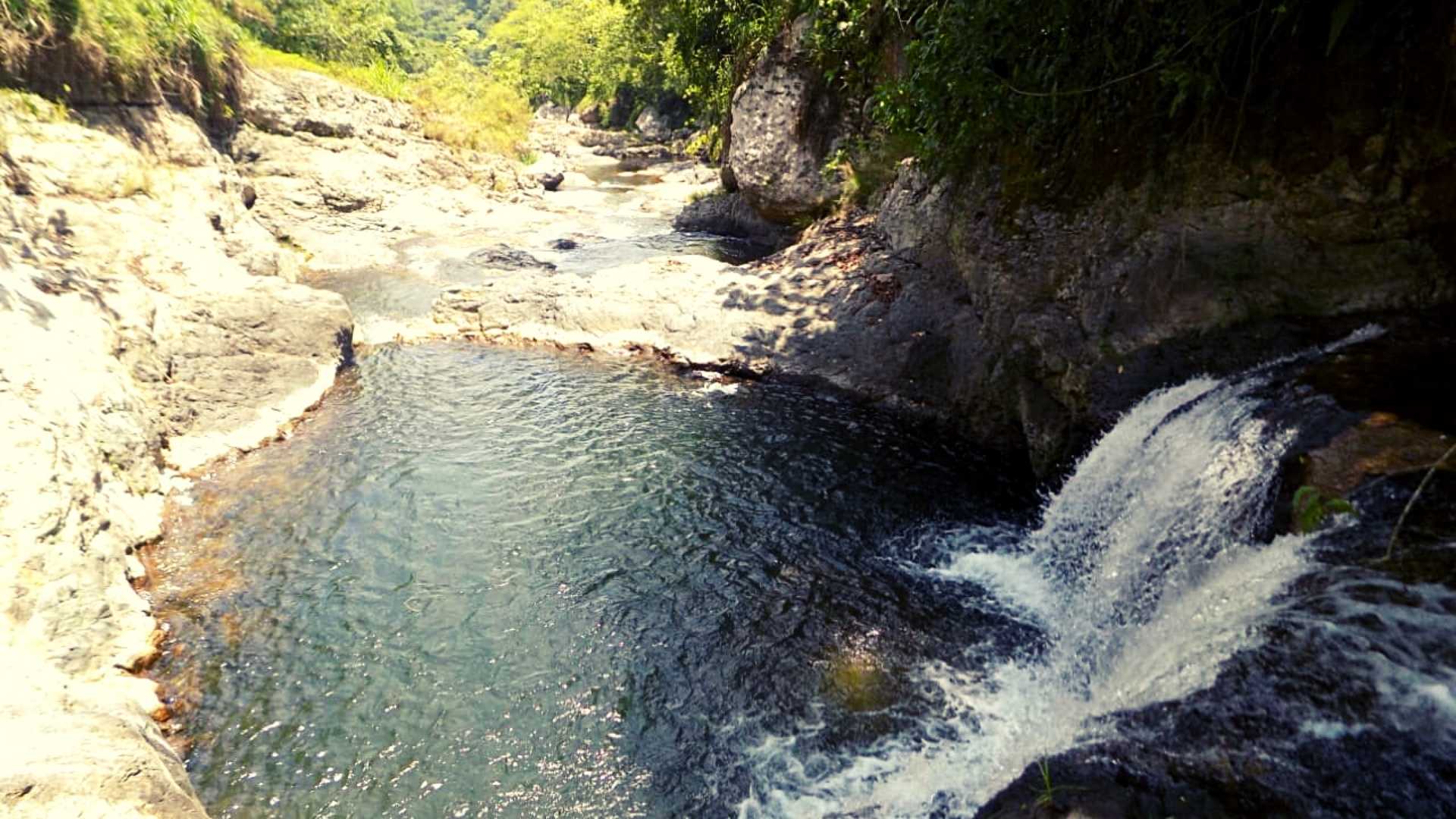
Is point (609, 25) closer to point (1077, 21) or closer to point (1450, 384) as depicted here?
point (1077, 21)

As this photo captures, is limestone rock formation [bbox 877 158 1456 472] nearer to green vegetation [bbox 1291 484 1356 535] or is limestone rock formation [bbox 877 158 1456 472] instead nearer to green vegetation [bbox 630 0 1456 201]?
green vegetation [bbox 630 0 1456 201]

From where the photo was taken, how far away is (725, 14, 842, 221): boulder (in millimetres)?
16844

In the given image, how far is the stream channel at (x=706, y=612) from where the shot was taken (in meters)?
5.11

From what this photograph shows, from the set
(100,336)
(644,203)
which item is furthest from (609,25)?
(100,336)

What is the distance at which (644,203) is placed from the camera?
27.3m

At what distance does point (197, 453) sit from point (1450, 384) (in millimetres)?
12510

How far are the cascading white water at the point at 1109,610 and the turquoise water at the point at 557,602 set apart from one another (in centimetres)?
34

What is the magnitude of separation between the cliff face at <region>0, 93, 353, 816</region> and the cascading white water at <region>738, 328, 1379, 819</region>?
406 centimetres

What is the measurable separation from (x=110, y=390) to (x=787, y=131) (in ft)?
44.9

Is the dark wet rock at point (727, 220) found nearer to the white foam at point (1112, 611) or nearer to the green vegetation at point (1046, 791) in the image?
the white foam at point (1112, 611)

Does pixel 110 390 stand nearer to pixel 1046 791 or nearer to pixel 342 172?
pixel 1046 791

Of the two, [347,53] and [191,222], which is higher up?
[347,53]

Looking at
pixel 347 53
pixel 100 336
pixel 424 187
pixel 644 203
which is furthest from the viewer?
pixel 347 53

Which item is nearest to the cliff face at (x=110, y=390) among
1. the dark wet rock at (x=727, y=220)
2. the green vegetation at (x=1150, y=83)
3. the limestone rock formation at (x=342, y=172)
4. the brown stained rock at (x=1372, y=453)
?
the limestone rock formation at (x=342, y=172)
